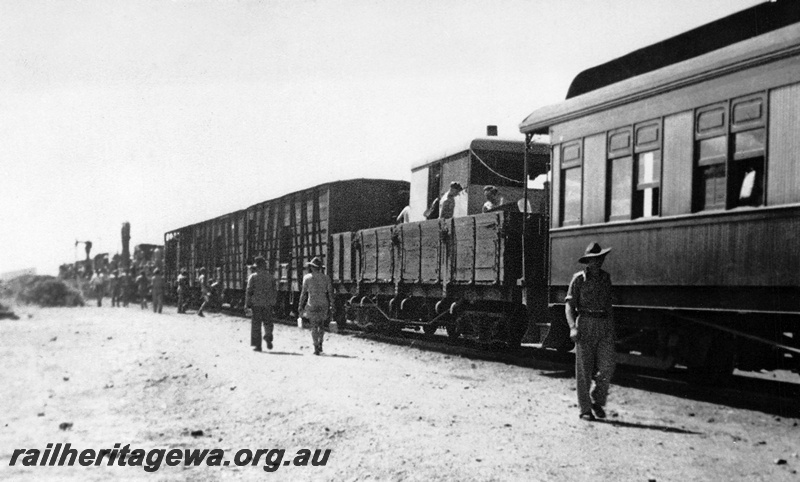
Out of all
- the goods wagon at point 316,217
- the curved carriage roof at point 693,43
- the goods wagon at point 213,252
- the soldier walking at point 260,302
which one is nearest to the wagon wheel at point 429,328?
the soldier walking at point 260,302

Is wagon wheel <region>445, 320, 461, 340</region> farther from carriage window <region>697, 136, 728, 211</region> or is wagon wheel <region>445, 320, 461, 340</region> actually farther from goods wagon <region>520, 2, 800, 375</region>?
carriage window <region>697, 136, 728, 211</region>

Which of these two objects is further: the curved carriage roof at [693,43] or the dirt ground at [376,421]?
the curved carriage roof at [693,43]

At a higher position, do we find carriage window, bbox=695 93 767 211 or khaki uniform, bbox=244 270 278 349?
carriage window, bbox=695 93 767 211

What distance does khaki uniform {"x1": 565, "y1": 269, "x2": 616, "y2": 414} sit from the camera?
721 centimetres

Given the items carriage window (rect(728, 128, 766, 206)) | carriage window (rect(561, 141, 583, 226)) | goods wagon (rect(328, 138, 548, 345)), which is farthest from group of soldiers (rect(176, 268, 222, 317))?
carriage window (rect(728, 128, 766, 206))

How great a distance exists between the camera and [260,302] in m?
13.9

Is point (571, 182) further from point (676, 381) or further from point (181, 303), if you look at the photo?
point (181, 303)

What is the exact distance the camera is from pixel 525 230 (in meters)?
11.3

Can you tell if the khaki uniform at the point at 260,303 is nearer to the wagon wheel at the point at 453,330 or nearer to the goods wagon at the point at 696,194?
the wagon wheel at the point at 453,330

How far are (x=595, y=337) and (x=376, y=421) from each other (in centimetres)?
226

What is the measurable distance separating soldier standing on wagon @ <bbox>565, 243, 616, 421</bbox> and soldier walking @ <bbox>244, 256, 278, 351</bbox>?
7.56m

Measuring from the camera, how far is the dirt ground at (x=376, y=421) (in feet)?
18.3

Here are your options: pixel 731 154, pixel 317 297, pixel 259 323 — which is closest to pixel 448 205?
pixel 317 297

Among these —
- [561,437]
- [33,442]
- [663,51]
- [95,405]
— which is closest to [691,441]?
[561,437]
